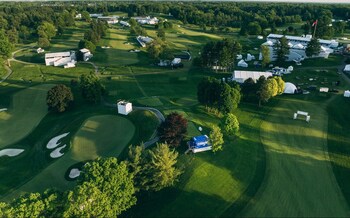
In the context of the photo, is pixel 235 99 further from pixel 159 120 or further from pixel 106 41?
pixel 106 41

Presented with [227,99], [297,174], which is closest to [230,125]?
[227,99]

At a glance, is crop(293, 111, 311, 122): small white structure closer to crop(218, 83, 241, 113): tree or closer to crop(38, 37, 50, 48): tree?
crop(218, 83, 241, 113): tree

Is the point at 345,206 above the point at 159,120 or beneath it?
beneath

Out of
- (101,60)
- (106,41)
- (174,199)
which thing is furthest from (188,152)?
(106,41)

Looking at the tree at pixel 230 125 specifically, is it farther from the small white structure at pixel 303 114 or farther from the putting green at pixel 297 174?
the small white structure at pixel 303 114

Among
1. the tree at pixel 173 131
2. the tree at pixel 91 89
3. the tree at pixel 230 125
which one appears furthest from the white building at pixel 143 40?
the tree at pixel 173 131
